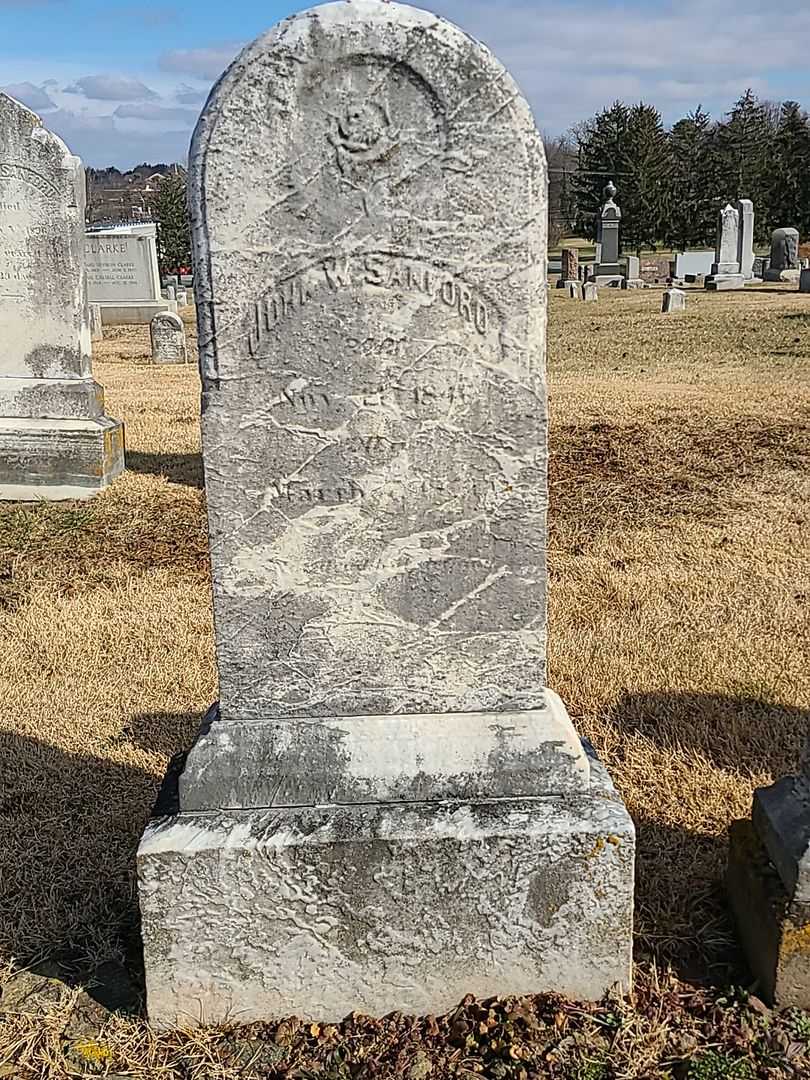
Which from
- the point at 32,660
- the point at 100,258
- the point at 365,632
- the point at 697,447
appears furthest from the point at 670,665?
the point at 100,258

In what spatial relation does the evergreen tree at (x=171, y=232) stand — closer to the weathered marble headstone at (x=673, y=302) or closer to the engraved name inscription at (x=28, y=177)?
the weathered marble headstone at (x=673, y=302)

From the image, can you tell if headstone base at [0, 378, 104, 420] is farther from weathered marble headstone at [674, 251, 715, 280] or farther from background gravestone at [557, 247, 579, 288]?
weathered marble headstone at [674, 251, 715, 280]

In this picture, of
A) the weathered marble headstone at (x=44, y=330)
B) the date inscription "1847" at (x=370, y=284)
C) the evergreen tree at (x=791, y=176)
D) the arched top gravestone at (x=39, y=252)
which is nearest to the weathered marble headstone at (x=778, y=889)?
the date inscription "1847" at (x=370, y=284)

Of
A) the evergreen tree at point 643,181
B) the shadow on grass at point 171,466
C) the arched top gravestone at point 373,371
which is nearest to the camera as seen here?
the arched top gravestone at point 373,371

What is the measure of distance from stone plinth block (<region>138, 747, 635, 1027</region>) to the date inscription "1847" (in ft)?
3.72

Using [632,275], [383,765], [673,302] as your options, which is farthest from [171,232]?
[383,765]

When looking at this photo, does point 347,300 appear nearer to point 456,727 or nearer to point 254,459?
point 254,459

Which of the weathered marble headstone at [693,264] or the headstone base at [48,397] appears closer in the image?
the headstone base at [48,397]

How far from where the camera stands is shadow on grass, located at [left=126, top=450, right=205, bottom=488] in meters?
7.67

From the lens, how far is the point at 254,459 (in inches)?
86.4

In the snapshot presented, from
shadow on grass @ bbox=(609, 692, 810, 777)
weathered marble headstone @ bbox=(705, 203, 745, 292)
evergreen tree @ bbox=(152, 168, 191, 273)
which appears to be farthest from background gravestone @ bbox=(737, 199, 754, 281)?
shadow on grass @ bbox=(609, 692, 810, 777)

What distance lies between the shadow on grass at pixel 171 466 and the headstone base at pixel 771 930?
18.7ft

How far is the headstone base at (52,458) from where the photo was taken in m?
7.12

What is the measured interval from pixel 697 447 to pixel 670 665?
173 inches
